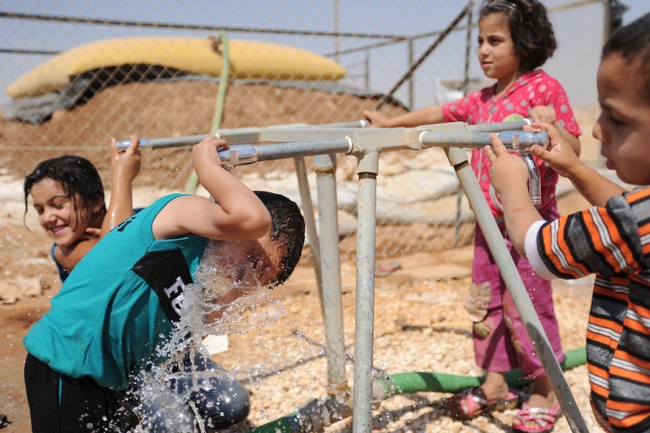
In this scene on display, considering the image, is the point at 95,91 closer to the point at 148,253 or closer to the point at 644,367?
the point at 148,253

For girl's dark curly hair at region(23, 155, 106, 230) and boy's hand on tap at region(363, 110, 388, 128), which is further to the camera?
boy's hand on tap at region(363, 110, 388, 128)

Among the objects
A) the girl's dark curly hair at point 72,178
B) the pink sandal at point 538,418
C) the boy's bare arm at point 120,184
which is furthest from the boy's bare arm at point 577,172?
the girl's dark curly hair at point 72,178

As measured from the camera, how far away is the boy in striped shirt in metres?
1.14

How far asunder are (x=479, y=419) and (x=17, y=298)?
308 centimetres

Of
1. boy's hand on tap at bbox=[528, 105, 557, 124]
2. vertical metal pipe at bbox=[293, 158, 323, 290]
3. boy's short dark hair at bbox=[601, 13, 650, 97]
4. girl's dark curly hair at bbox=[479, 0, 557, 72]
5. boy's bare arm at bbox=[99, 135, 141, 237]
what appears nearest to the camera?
boy's short dark hair at bbox=[601, 13, 650, 97]

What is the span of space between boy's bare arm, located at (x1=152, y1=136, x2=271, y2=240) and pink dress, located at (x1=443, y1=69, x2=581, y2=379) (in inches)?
51.8

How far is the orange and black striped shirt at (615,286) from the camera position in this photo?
44.9 inches

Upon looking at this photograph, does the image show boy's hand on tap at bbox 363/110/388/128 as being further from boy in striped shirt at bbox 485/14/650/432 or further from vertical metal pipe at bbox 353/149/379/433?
boy in striped shirt at bbox 485/14/650/432

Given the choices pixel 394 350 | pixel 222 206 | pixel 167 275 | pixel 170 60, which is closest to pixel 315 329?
pixel 394 350

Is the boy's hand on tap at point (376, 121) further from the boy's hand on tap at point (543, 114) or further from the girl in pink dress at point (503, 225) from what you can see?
the boy's hand on tap at point (543, 114)

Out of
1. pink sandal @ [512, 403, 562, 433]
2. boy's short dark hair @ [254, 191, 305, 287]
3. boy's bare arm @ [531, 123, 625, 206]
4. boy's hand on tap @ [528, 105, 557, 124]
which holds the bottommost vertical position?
pink sandal @ [512, 403, 562, 433]

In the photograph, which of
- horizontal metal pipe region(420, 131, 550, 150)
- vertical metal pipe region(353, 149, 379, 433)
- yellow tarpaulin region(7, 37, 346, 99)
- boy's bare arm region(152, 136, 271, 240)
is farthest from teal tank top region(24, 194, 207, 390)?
yellow tarpaulin region(7, 37, 346, 99)

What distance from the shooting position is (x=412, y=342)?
11.1ft

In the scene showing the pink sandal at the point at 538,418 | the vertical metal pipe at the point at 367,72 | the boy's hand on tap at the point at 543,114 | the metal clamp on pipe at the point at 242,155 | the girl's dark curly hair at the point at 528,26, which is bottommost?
the pink sandal at the point at 538,418
